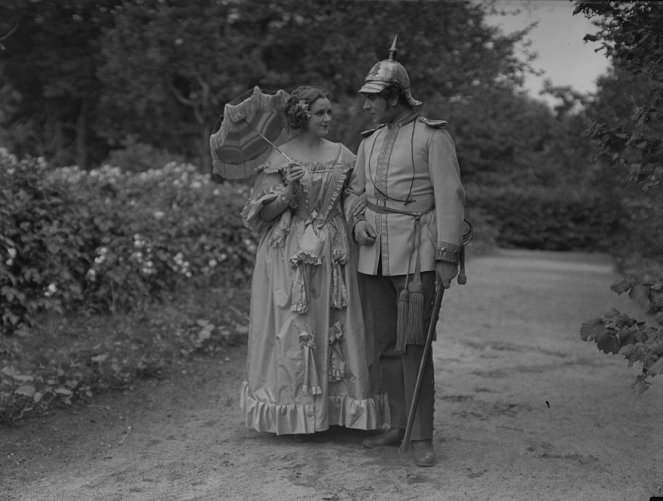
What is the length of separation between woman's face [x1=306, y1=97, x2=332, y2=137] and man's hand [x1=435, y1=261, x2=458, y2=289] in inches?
38.4

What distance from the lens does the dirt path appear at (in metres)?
3.75

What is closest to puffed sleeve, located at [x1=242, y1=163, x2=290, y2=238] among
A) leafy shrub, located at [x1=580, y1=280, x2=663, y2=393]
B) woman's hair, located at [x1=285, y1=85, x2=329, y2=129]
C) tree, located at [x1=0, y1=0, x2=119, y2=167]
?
woman's hair, located at [x1=285, y1=85, x2=329, y2=129]

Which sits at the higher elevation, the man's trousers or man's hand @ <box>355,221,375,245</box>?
man's hand @ <box>355,221,375,245</box>

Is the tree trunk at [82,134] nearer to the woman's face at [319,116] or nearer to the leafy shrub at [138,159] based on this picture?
the leafy shrub at [138,159]

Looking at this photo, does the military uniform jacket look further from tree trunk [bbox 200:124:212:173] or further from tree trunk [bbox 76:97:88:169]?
tree trunk [bbox 76:97:88:169]

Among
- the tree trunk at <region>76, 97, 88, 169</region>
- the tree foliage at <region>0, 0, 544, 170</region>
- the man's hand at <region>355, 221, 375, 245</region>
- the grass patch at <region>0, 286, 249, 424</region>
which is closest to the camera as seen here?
the man's hand at <region>355, 221, 375, 245</region>

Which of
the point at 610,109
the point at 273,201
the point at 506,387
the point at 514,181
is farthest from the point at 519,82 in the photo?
the point at 273,201

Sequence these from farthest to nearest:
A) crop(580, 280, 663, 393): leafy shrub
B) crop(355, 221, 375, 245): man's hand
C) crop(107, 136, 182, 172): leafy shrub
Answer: crop(107, 136, 182, 172): leafy shrub
crop(355, 221, 375, 245): man's hand
crop(580, 280, 663, 393): leafy shrub

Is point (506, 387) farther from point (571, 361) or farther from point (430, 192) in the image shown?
point (430, 192)

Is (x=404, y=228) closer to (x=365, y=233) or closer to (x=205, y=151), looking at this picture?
(x=365, y=233)

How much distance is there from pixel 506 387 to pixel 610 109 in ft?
19.3

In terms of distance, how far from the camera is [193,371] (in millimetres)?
6145

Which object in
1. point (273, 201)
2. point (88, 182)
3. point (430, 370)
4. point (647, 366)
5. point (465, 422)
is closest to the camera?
point (647, 366)

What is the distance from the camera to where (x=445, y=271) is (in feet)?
13.0
